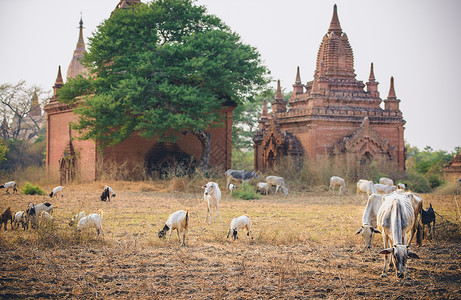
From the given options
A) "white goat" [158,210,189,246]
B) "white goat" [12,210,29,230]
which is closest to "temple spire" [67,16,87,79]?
"white goat" [12,210,29,230]

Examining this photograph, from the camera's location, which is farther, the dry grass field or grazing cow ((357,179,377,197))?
grazing cow ((357,179,377,197))

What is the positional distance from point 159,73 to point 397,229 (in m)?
16.6

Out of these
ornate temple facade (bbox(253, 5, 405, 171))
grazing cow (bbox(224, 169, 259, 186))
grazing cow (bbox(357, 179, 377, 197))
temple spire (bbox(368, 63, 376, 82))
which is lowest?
grazing cow (bbox(357, 179, 377, 197))

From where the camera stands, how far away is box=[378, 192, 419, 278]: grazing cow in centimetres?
604

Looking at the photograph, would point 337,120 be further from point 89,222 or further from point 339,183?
point 89,222

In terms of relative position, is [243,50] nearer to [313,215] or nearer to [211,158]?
[211,158]

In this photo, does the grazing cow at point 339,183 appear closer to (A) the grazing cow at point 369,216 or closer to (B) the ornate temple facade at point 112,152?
(B) the ornate temple facade at point 112,152

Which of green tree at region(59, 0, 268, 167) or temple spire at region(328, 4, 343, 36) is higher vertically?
temple spire at region(328, 4, 343, 36)

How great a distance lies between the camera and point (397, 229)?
6.38 metres

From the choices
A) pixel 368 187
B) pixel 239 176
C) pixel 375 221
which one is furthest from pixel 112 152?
pixel 375 221

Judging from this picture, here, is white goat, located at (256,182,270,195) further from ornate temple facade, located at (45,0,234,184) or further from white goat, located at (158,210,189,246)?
white goat, located at (158,210,189,246)

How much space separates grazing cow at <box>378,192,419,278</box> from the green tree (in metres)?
13.4

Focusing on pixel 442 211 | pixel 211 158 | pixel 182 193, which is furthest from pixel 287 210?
pixel 211 158

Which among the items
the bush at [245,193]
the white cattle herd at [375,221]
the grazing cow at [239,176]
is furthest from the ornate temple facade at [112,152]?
the white cattle herd at [375,221]
